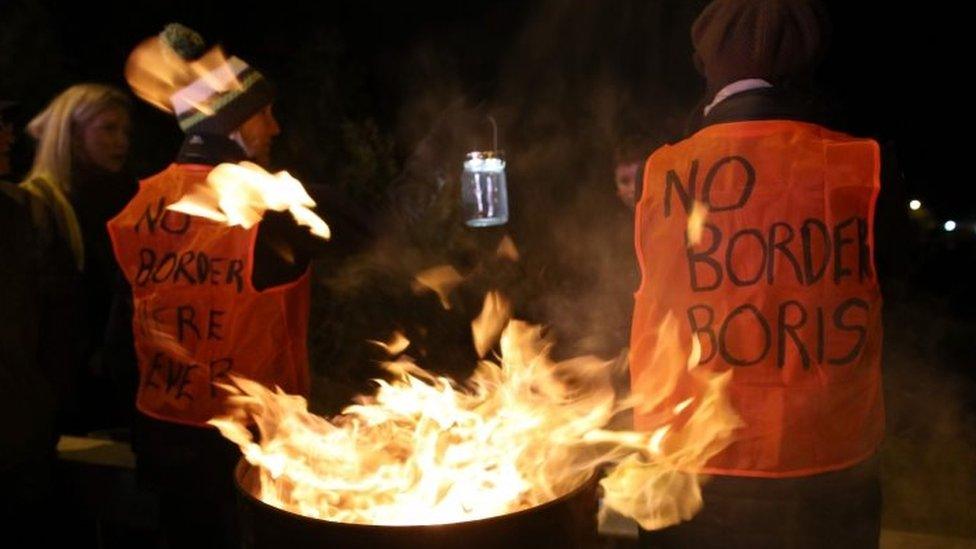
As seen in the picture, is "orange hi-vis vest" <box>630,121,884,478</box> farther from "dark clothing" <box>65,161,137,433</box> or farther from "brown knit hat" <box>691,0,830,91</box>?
"dark clothing" <box>65,161,137,433</box>

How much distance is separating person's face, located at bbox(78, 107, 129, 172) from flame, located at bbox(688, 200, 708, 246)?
2757mm

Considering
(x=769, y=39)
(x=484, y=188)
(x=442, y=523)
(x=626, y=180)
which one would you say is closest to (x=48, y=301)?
(x=442, y=523)

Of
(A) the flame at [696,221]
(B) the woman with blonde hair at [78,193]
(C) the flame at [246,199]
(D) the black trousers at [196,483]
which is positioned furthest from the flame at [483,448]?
(B) the woman with blonde hair at [78,193]

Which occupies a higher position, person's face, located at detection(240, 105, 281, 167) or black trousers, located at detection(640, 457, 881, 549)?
person's face, located at detection(240, 105, 281, 167)

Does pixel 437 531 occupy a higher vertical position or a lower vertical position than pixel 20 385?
lower

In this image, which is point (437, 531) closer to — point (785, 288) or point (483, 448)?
point (483, 448)

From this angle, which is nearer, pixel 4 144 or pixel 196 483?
pixel 196 483

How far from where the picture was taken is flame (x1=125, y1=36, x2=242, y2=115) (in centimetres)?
305

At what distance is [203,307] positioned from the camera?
2.88 meters

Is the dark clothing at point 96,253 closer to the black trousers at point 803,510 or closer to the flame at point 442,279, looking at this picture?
the flame at point 442,279

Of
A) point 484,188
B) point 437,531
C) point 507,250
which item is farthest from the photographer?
point 507,250

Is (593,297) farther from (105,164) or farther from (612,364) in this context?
(105,164)

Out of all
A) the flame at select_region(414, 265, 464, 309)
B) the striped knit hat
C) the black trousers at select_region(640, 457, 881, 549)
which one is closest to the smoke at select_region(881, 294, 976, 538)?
the black trousers at select_region(640, 457, 881, 549)

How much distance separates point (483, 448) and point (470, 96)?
16.5 ft
